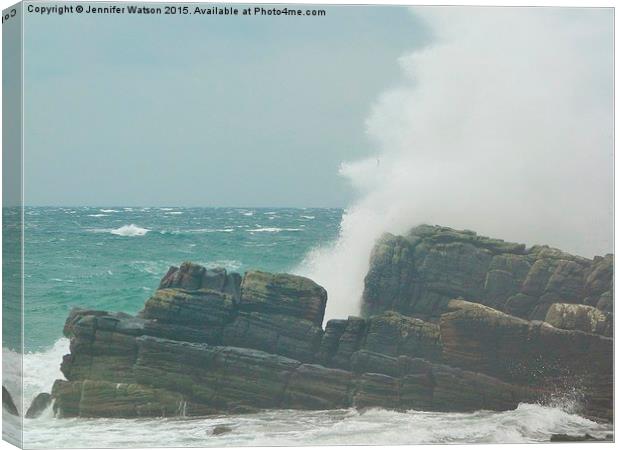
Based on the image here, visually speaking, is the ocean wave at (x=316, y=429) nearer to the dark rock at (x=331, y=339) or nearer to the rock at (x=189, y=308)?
the dark rock at (x=331, y=339)

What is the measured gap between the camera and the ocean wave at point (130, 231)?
21.2 meters

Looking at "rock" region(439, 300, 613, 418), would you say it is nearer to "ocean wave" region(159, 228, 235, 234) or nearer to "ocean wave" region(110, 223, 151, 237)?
"ocean wave" region(159, 228, 235, 234)

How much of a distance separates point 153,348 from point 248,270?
6.69 ft

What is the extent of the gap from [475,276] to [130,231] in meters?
5.90

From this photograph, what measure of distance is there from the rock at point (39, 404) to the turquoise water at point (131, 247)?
780mm

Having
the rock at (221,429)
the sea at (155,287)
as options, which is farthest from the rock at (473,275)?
the rock at (221,429)

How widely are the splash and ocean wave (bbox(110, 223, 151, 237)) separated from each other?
283 centimetres

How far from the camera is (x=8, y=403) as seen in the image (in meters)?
21.1

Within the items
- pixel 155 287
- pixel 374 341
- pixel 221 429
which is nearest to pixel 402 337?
pixel 374 341

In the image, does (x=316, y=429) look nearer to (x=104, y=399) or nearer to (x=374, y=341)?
(x=374, y=341)

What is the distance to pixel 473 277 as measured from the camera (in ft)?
71.5

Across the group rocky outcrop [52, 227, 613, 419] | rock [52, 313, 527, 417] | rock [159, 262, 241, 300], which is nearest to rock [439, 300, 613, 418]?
rocky outcrop [52, 227, 613, 419]

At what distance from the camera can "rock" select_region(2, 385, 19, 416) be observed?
68.6ft

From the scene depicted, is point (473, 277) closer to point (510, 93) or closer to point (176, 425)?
point (510, 93)
